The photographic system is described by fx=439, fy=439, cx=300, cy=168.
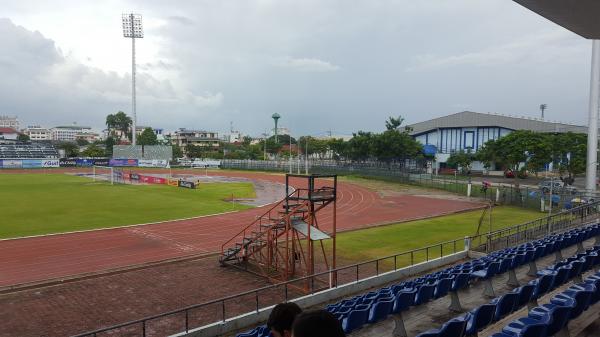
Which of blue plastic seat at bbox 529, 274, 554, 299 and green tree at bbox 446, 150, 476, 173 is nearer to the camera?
blue plastic seat at bbox 529, 274, 554, 299

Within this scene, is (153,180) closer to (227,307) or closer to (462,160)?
(227,307)

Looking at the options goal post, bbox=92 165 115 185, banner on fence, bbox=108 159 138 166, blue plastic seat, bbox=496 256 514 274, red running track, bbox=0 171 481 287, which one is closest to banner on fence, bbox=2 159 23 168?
goal post, bbox=92 165 115 185

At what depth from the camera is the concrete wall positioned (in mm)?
12605

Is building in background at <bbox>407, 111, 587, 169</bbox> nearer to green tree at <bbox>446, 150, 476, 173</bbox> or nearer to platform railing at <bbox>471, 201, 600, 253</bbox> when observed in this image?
green tree at <bbox>446, 150, 476, 173</bbox>

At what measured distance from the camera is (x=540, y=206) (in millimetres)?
43562

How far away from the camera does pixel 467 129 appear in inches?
3804

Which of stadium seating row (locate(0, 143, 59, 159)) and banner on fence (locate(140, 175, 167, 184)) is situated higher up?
stadium seating row (locate(0, 143, 59, 159))

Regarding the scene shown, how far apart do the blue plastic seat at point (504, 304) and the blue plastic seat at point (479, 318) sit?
0.19 metres

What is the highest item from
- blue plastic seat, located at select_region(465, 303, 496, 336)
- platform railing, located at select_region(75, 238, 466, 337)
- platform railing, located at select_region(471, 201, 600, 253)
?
blue plastic seat, located at select_region(465, 303, 496, 336)

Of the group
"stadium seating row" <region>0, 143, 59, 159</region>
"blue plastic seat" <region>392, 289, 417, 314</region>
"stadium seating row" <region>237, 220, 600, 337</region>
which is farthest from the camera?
"stadium seating row" <region>0, 143, 59, 159</region>

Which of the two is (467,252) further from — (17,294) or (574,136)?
(574,136)

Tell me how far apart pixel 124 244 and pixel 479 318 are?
23.0 metres

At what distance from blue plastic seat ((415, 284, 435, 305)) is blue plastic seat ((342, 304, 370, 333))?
173 cm

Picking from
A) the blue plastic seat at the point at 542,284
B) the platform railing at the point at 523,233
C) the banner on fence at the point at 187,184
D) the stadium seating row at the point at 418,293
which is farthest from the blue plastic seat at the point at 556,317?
the banner on fence at the point at 187,184
